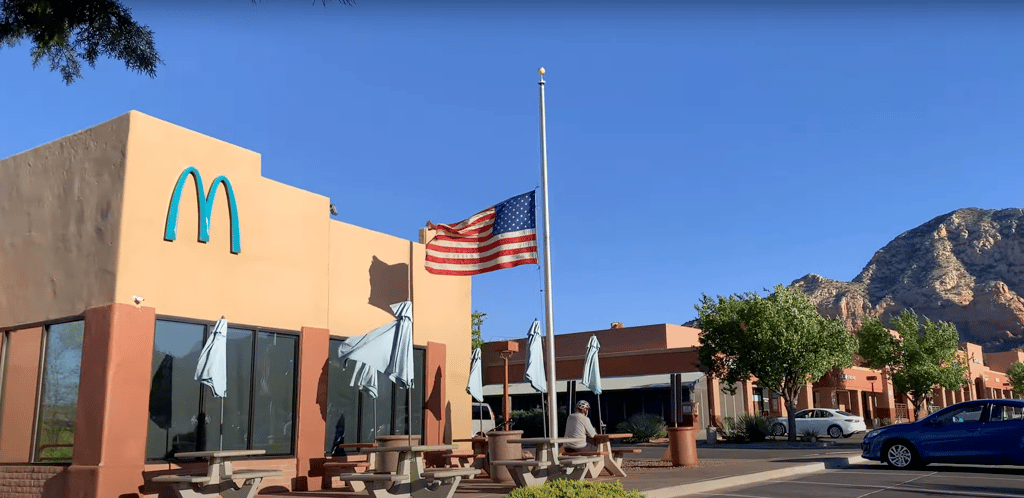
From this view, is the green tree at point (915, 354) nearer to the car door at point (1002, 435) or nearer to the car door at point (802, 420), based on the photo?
the car door at point (802, 420)

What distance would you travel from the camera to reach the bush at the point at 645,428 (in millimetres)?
34562

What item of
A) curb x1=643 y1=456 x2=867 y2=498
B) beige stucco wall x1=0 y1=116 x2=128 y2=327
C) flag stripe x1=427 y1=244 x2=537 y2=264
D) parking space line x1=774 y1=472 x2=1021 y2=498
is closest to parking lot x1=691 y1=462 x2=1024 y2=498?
parking space line x1=774 y1=472 x2=1021 y2=498

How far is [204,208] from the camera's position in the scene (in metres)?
12.6

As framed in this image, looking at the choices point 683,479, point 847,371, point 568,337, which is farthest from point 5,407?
point 847,371

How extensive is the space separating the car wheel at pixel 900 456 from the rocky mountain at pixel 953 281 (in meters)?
124

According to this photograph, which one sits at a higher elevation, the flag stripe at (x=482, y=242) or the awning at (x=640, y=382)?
the flag stripe at (x=482, y=242)

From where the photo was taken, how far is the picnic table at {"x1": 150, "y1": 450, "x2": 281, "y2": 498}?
10.5 metres

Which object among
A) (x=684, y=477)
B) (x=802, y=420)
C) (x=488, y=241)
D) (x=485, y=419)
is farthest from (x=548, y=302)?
(x=802, y=420)

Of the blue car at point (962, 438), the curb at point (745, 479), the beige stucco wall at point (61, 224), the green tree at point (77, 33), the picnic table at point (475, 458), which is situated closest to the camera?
the green tree at point (77, 33)

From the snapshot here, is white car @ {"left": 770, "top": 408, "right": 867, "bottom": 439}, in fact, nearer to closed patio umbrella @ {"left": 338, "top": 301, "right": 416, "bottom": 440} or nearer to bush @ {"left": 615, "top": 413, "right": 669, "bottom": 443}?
bush @ {"left": 615, "top": 413, "right": 669, "bottom": 443}

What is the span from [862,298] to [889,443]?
16226 cm

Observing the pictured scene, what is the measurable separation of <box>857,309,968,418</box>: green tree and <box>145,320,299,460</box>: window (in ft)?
138

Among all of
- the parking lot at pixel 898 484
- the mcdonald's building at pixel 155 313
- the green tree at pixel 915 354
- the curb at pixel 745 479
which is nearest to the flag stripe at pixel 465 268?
the mcdonald's building at pixel 155 313

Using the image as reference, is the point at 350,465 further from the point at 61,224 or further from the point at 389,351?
the point at 61,224
